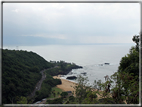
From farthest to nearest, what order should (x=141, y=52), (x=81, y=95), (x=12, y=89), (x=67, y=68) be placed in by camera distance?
(x=67, y=68) → (x=12, y=89) → (x=81, y=95) → (x=141, y=52)

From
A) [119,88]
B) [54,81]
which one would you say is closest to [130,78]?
[119,88]

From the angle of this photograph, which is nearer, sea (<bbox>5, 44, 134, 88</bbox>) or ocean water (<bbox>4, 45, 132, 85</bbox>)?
sea (<bbox>5, 44, 134, 88</bbox>)

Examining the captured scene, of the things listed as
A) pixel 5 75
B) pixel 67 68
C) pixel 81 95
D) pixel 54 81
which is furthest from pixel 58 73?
pixel 81 95

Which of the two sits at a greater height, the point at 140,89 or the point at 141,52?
the point at 141,52

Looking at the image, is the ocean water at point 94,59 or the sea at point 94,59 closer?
the sea at point 94,59

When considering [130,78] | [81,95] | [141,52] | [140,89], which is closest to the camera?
[140,89]

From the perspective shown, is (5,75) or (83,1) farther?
(5,75)

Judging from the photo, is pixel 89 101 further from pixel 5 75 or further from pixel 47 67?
pixel 47 67

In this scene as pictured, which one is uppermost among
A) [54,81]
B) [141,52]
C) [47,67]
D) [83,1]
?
[83,1]

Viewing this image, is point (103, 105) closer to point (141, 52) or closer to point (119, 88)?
point (119, 88)

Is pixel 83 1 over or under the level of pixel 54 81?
over
